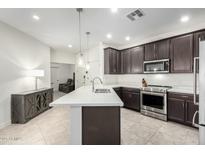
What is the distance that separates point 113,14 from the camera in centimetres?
250

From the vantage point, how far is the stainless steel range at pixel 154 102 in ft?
10.5

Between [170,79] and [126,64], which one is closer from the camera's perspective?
[170,79]

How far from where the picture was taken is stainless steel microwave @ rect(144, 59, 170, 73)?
11.3ft

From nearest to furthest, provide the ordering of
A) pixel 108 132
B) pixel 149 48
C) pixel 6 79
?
pixel 108 132 → pixel 6 79 → pixel 149 48

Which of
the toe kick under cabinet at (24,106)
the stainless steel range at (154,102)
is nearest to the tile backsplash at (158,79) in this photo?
the stainless steel range at (154,102)

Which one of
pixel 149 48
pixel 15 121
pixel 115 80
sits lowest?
pixel 15 121

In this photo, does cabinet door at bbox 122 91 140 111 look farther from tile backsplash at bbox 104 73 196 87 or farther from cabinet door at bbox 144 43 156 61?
cabinet door at bbox 144 43 156 61

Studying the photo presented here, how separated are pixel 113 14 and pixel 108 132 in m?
2.43

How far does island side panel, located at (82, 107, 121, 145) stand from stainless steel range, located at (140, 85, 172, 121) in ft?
7.67

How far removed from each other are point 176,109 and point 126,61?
8.53 ft

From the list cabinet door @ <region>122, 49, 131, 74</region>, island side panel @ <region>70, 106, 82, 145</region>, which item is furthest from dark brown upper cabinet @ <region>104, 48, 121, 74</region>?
island side panel @ <region>70, 106, 82, 145</region>
